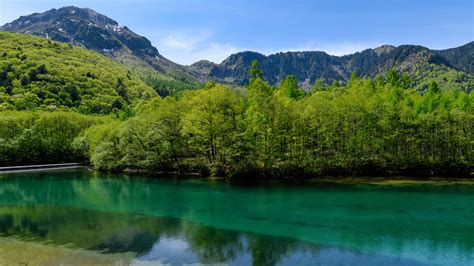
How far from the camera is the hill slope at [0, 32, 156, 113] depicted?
128500 mm

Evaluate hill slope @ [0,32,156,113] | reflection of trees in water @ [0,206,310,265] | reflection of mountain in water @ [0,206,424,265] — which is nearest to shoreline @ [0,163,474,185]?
reflection of trees in water @ [0,206,310,265]

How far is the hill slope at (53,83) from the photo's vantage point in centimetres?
12850

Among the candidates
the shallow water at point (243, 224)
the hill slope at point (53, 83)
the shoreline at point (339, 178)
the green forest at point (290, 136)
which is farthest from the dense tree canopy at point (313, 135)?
the hill slope at point (53, 83)

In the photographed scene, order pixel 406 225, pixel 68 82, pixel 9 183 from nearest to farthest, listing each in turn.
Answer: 1. pixel 406 225
2. pixel 9 183
3. pixel 68 82

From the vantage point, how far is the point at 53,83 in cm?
14200

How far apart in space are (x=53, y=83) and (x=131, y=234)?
437ft

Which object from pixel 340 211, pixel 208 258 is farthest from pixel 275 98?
pixel 208 258

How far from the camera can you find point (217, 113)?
62531 millimetres

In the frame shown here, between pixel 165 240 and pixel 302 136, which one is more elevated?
pixel 302 136

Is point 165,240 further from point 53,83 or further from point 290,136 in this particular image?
point 53,83

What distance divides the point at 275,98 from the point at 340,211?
101 feet

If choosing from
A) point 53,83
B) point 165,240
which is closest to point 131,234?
point 165,240

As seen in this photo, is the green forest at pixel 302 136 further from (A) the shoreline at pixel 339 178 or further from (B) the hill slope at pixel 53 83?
(B) the hill slope at pixel 53 83

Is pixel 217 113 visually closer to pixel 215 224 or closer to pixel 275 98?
pixel 275 98
